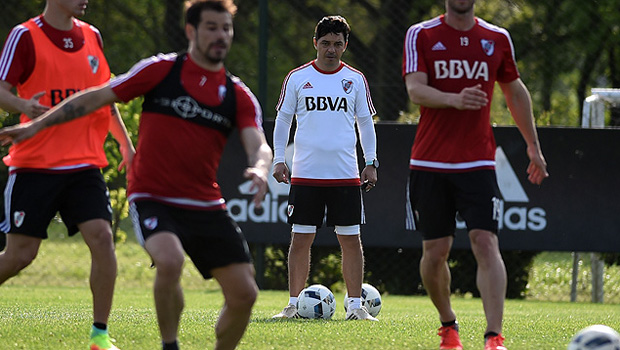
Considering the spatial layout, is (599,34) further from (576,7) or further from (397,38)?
(397,38)

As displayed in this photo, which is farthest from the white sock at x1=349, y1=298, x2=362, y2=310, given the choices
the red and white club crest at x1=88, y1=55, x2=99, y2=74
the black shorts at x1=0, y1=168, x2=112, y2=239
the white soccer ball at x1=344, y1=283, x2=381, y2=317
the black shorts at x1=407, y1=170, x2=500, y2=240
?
the red and white club crest at x1=88, y1=55, x2=99, y2=74

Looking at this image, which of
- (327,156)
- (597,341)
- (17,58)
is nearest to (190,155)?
(17,58)

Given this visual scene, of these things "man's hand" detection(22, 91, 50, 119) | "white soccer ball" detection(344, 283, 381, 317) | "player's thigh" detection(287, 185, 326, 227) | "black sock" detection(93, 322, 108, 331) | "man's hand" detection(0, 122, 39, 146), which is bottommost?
"white soccer ball" detection(344, 283, 381, 317)

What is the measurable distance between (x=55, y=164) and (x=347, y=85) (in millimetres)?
2958

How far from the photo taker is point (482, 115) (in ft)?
20.1

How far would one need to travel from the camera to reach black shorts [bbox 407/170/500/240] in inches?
237

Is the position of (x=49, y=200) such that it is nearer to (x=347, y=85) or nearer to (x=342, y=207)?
(x=342, y=207)

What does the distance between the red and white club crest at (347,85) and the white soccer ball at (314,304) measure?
161cm

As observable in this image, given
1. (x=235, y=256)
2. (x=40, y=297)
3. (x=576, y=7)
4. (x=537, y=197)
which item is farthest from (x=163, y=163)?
(x=576, y=7)

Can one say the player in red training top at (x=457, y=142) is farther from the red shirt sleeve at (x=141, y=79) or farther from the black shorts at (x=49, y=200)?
the black shorts at (x=49, y=200)

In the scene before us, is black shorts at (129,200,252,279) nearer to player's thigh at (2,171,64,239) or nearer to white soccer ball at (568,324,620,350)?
player's thigh at (2,171,64,239)

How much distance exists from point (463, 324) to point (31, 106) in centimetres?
381

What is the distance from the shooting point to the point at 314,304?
26.9ft

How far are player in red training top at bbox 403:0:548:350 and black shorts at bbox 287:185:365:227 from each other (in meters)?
2.03
